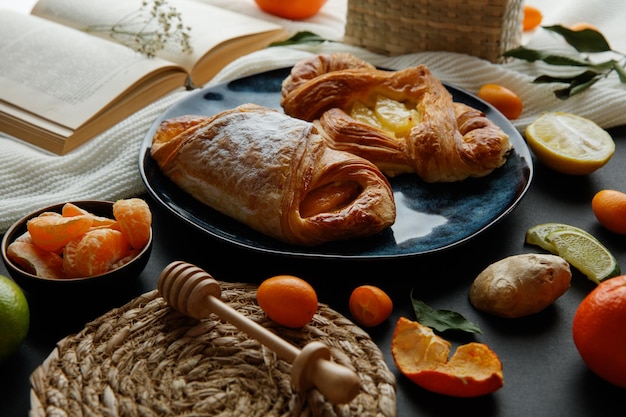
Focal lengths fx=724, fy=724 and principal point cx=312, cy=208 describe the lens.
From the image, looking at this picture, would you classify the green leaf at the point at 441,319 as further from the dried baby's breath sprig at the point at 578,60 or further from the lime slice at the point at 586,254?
the dried baby's breath sprig at the point at 578,60

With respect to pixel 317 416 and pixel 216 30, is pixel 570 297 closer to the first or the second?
pixel 317 416

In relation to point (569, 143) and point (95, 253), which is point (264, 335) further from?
point (569, 143)

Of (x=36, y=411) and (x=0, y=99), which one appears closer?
(x=36, y=411)

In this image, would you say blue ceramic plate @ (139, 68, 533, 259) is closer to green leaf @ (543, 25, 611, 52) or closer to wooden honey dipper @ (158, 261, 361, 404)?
wooden honey dipper @ (158, 261, 361, 404)

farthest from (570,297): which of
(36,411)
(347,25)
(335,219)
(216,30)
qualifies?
(216,30)

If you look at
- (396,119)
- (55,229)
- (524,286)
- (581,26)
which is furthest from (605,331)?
(581,26)


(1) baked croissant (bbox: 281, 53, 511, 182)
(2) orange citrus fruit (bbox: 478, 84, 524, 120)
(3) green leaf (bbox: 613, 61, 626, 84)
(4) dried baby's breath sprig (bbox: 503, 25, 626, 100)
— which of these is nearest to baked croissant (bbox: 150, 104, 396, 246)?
(1) baked croissant (bbox: 281, 53, 511, 182)
